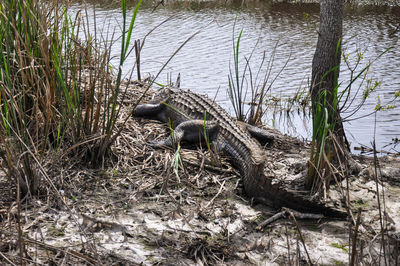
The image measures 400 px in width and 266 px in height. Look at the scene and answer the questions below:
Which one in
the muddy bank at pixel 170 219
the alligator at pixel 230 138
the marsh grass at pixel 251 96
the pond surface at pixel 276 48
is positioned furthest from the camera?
the pond surface at pixel 276 48

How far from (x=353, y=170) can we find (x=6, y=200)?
110 inches

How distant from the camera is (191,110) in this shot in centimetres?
470

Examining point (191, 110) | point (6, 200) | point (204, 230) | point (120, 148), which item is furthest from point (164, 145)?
point (6, 200)

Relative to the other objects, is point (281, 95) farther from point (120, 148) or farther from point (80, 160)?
point (80, 160)

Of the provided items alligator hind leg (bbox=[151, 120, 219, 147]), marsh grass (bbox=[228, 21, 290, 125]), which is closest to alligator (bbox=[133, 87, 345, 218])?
alligator hind leg (bbox=[151, 120, 219, 147])

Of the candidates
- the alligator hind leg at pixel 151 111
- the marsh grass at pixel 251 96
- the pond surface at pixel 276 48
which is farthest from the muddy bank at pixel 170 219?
the pond surface at pixel 276 48

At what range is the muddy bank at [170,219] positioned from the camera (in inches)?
96.3

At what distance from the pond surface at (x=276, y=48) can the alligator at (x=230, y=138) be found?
591mm

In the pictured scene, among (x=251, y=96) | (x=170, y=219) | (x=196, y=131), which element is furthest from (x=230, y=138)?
(x=251, y=96)

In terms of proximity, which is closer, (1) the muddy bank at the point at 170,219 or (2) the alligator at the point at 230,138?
(1) the muddy bank at the point at 170,219

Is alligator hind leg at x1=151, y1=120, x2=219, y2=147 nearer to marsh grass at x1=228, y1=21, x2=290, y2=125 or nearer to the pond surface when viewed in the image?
marsh grass at x1=228, y1=21, x2=290, y2=125

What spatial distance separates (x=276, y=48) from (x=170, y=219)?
21.5 ft

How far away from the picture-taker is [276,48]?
8805mm

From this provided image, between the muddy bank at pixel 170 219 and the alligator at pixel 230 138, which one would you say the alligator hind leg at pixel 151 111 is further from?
the muddy bank at pixel 170 219
